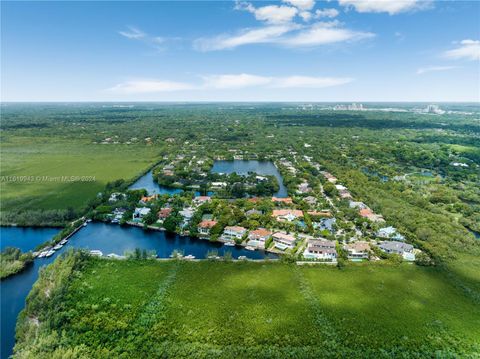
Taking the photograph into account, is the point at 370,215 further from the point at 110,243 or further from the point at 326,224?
the point at 110,243

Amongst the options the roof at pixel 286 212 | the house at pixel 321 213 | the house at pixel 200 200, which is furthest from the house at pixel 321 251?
the house at pixel 200 200

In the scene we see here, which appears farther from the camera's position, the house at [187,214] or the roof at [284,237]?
the house at [187,214]

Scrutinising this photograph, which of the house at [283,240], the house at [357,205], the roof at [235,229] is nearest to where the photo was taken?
the house at [283,240]

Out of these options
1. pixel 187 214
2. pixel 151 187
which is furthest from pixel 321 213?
pixel 151 187

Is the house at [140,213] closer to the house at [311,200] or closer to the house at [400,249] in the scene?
the house at [311,200]

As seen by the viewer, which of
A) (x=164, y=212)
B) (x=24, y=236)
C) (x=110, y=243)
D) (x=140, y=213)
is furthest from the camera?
(x=140, y=213)

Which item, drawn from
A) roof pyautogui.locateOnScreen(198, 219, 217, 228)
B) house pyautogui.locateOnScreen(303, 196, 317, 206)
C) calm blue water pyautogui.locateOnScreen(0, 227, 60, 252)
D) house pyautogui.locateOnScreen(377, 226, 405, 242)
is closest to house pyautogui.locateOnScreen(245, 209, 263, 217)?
roof pyautogui.locateOnScreen(198, 219, 217, 228)

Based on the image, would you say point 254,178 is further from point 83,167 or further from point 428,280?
point 83,167
